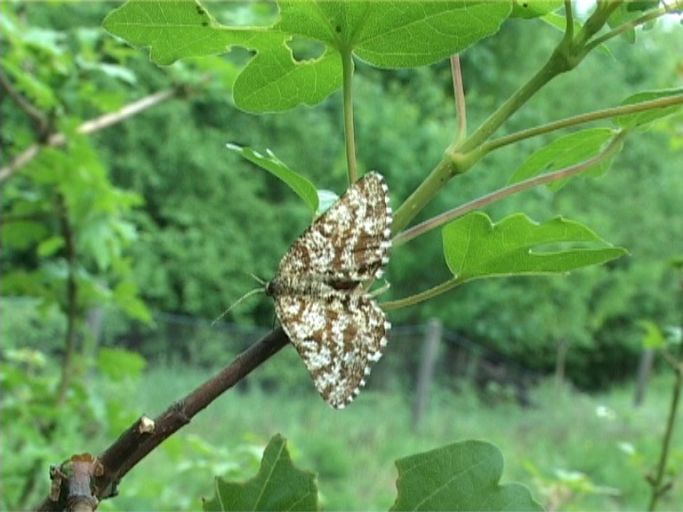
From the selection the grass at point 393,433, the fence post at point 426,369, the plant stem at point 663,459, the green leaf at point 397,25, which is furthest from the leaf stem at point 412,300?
the fence post at point 426,369

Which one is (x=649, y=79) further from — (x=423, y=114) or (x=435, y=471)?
(x=435, y=471)

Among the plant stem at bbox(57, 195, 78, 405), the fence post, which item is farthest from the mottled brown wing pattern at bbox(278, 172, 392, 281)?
the fence post

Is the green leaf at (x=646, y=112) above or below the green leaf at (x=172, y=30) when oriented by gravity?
below

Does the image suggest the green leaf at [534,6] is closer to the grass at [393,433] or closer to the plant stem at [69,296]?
the plant stem at [69,296]

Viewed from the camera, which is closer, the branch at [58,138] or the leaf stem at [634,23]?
the leaf stem at [634,23]

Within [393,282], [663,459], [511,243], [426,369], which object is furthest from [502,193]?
[393,282]

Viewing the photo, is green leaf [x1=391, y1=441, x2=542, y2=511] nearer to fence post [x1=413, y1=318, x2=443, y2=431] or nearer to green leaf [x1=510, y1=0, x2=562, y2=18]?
green leaf [x1=510, y1=0, x2=562, y2=18]

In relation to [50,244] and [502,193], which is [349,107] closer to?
[502,193]
